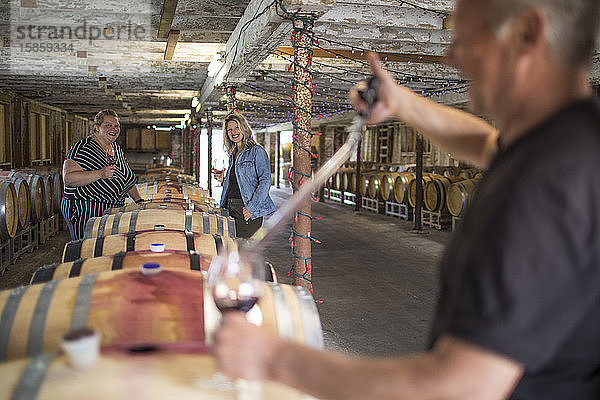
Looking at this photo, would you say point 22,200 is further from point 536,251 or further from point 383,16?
point 536,251

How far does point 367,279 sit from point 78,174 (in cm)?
343

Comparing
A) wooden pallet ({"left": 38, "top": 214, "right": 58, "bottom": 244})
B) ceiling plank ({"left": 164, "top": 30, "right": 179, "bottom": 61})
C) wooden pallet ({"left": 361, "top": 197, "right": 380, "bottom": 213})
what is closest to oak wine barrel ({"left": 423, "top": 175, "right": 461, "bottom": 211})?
wooden pallet ({"left": 361, "top": 197, "right": 380, "bottom": 213})

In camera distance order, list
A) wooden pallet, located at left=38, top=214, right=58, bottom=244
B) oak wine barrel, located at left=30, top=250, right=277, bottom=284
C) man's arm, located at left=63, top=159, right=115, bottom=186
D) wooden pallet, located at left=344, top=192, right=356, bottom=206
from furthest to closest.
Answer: wooden pallet, located at left=344, top=192, right=356, bottom=206
wooden pallet, located at left=38, top=214, right=58, bottom=244
man's arm, located at left=63, top=159, right=115, bottom=186
oak wine barrel, located at left=30, top=250, right=277, bottom=284

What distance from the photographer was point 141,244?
277cm

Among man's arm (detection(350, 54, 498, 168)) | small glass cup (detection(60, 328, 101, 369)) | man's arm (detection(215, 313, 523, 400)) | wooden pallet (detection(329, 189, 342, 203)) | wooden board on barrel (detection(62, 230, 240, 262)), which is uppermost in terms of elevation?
man's arm (detection(350, 54, 498, 168))

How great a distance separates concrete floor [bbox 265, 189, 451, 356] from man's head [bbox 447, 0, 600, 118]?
325 centimetres

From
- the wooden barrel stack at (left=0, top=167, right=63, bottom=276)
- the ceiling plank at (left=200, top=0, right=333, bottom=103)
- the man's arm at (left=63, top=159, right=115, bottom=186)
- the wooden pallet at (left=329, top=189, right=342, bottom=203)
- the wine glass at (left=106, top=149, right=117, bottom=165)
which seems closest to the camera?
the ceiling plank at (left=200, top=0, right=333, bottom=103)

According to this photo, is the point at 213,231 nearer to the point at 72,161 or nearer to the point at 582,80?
the point at 72,161

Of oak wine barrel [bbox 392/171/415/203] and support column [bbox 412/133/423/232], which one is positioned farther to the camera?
oak wine barrel [bbox 392/171/415/203]

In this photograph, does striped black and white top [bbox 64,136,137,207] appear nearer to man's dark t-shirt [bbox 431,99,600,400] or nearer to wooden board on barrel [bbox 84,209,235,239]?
wooden board on barrel [bbox 84,209,235,239]

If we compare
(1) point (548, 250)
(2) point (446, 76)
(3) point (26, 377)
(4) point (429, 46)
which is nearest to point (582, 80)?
(1) point (548, 250)

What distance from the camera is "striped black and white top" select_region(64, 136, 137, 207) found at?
438 cm

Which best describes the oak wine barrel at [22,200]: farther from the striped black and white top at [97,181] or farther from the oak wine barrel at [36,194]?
the striped black and white top at [97,181]

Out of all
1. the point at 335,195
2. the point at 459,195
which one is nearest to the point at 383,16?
the point at 459,195
